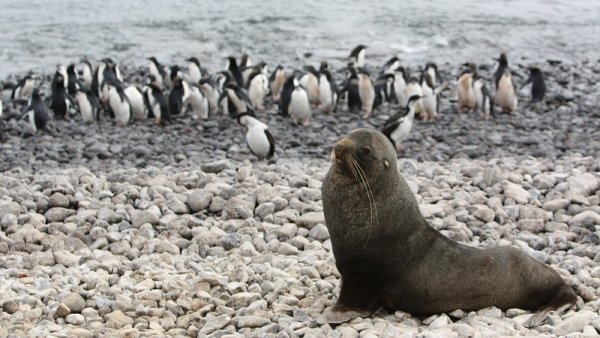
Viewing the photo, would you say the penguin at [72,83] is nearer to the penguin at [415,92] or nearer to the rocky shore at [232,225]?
the rocky shore at [232,225]

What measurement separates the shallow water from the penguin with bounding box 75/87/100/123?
6.19 meters

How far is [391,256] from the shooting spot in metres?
5.82

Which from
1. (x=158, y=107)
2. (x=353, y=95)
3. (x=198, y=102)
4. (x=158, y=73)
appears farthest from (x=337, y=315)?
(x=158, y=73)

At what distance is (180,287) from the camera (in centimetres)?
651

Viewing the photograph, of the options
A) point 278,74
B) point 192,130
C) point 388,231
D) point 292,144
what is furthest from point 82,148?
point 388,231

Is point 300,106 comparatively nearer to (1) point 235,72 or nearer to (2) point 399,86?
(2) point 399,86

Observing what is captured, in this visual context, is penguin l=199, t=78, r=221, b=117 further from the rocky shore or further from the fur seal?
the fur seal

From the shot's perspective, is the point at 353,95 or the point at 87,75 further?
the point at 87,75

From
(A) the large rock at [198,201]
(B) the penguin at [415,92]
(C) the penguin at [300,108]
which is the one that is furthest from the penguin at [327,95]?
(A) the large rock at [198,201]

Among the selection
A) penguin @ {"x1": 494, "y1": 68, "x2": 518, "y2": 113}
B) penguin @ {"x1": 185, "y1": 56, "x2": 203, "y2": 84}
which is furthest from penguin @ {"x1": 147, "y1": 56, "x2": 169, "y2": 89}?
penguin @ {"x1": 494, "y1": 68, "x2": 518, "y2": 113}

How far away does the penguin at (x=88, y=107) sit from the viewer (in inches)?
589

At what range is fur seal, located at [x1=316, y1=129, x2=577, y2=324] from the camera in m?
5.79

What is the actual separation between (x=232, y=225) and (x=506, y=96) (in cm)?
882

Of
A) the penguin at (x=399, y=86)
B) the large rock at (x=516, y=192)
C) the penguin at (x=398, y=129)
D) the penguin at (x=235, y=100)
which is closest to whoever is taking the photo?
the large rock at (x=516, y=192)
